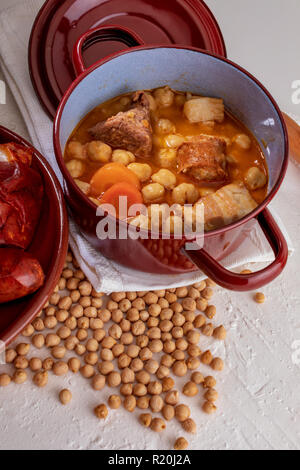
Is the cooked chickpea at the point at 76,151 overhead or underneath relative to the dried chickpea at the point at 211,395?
overhead

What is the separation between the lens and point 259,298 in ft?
8.43

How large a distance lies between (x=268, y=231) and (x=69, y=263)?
37.2 inches

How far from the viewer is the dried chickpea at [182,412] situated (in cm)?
224

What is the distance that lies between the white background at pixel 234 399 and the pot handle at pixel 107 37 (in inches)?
21.7

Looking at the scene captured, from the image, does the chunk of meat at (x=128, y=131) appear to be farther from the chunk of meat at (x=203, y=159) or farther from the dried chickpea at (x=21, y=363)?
the dried chickpea at (x=21, y=363)

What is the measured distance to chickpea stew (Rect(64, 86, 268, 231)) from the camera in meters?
2.38

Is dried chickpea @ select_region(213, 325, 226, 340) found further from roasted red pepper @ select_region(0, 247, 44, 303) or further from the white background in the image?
roasted red pepper @ select_region(0, 247, 44, 303)

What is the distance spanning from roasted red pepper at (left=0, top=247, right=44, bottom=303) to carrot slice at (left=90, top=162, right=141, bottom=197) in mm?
465

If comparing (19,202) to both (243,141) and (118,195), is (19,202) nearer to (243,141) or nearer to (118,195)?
(118,195)

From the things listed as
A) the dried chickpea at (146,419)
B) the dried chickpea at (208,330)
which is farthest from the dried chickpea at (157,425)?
the dried chickpea at (208,330)

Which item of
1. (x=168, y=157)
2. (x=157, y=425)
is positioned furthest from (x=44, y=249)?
(x=157, y=425)

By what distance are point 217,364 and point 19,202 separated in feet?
3.54

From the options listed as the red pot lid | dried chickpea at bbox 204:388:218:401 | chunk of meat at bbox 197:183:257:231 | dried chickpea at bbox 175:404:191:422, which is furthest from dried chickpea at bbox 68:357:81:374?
A: the red pot lid
